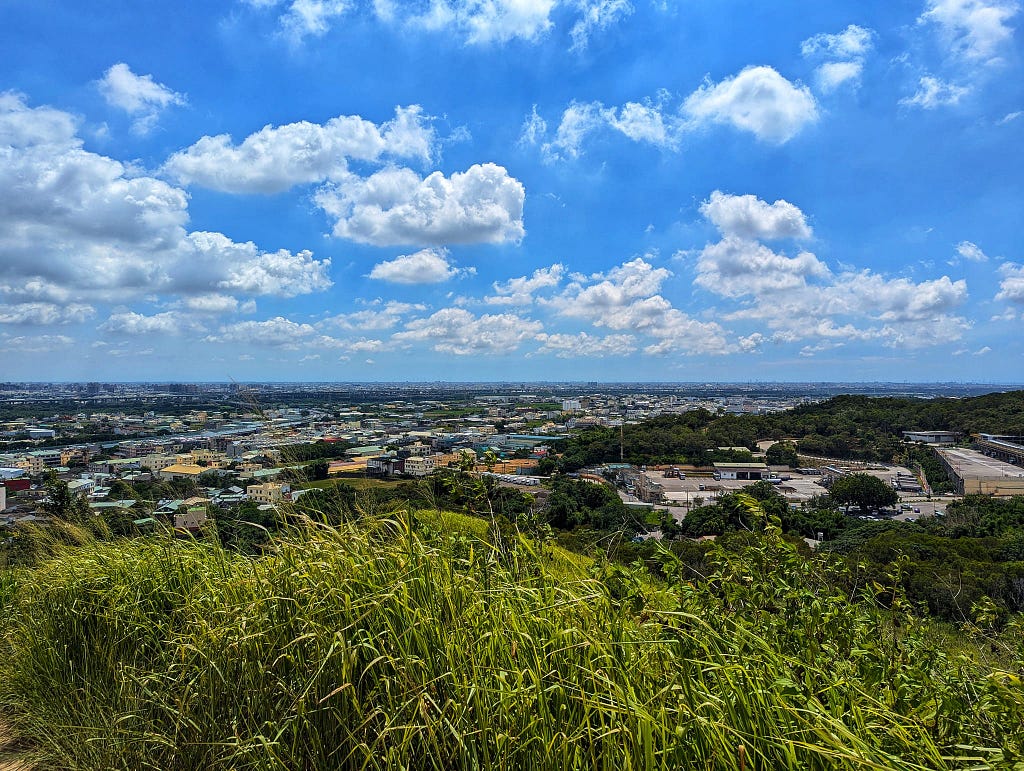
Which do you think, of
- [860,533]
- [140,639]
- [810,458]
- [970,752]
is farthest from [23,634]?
[810,458]

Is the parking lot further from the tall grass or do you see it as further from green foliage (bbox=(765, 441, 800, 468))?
the tall grass

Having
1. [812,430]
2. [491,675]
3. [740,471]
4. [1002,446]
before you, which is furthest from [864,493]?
[491,675]

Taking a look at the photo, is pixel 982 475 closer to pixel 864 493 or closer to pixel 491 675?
pixel 864 493

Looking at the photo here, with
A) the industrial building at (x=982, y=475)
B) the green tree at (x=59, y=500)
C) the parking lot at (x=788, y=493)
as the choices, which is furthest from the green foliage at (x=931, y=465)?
the green tree at (x=59, y=500)

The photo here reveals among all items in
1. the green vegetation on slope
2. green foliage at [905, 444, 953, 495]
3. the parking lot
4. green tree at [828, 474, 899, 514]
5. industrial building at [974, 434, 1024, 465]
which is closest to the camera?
the parking lot

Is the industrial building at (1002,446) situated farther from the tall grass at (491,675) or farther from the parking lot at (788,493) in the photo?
the tall grass at (491,675)

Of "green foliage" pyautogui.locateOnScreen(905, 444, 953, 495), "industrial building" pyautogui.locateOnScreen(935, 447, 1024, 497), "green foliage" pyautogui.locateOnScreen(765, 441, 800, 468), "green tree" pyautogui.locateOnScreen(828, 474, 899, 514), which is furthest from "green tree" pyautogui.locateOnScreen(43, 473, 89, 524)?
"green foliage" pyautogui.locateOnScreen(765, 441, 800, 468)
